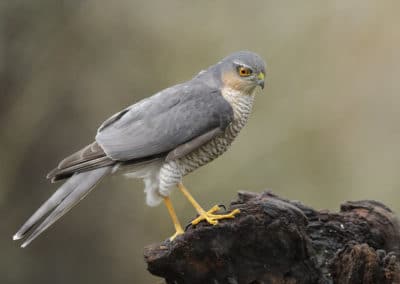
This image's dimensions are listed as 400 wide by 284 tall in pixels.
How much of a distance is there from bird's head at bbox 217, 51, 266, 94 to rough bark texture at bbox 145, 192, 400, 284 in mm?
1088

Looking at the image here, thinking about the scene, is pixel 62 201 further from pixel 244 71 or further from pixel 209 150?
pixel 244 71

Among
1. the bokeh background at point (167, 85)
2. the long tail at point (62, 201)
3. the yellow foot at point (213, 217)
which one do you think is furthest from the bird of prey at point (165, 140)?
the bokeh background at point (167, 85)

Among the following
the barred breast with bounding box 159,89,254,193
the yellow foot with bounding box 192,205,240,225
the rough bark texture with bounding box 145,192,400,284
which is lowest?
the rough bark texture with bounding box 145,192,400,284

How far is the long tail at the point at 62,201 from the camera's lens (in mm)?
5469

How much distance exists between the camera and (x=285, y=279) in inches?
190

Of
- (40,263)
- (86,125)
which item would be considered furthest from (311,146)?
(40,263)

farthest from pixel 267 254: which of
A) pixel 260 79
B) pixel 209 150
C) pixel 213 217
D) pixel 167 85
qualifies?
pixel 167 85

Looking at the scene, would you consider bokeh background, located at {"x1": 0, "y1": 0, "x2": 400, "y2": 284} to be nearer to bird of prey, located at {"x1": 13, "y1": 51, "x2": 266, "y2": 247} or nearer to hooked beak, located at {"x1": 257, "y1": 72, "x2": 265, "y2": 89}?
bird of prey, located at {"x1": 13, "y1": 51, "x2": 266, "y2": 247}

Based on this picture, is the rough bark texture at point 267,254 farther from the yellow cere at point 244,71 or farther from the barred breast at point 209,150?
the yellow cere at point 244,71

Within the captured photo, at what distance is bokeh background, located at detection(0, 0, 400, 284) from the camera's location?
28.6 ft

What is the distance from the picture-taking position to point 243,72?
5789 mm

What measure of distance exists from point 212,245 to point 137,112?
137cm

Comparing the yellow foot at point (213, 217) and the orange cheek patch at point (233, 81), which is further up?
the orange cheek patch at point (233, 81)

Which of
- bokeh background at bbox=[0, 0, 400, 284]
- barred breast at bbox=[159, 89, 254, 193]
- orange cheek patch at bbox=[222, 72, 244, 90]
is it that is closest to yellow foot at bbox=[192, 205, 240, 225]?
barred breast at bbox=[159, 89, 254, 193]
